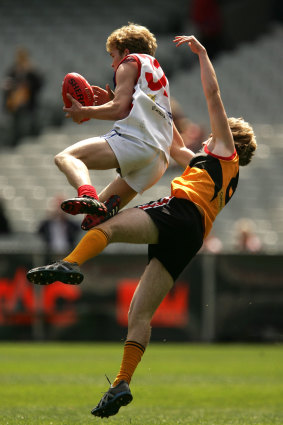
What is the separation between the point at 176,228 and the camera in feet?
19.9

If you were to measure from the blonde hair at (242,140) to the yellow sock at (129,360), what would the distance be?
146cm

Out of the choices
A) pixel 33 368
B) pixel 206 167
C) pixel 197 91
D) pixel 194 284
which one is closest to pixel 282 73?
pixel 197 91

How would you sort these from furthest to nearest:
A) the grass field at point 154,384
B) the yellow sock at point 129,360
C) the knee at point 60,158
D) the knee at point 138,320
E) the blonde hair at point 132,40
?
1. the grass field at point 154,384
2. the blonde hair at point 132,40
3. the knee at point 138,320
4. the yellow sock at point 129,360
5. the knee at point 60,158

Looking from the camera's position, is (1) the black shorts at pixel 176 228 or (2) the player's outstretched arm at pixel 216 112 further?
(2) the player's outstretched arm at pixel 216 112

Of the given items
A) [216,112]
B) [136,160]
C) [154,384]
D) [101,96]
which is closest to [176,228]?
[136,160]

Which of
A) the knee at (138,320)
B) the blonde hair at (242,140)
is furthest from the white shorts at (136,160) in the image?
the knee at (138,320)

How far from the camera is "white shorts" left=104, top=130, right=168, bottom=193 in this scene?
6.18 metres

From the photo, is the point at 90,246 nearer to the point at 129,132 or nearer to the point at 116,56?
the point at 129,132

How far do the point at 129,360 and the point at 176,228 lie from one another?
0.94 m

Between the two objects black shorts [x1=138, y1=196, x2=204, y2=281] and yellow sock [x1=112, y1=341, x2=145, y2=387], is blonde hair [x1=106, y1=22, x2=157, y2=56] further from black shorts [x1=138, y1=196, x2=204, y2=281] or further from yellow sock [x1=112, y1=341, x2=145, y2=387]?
yellow sock [x1=112, y1=341, x2=145, y2=387]

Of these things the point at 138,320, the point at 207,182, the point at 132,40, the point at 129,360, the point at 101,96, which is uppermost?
the point at 132,40

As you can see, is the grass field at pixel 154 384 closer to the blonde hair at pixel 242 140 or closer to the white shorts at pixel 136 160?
the white shorts at pixel 136 160

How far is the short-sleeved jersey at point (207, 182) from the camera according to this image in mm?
6180

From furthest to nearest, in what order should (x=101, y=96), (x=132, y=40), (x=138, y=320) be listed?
(x=101, y=96)
(x=132, y=40)
(x=138, y=320)
